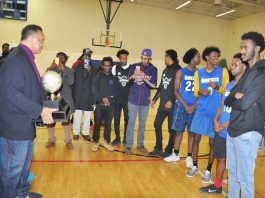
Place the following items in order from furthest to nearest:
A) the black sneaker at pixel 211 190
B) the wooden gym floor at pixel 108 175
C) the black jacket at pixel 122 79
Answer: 1. the black jacket at pixel 122 79
2. the black sneaker at pixel 211 190
3. the wooden gym floor at pixel 108 175

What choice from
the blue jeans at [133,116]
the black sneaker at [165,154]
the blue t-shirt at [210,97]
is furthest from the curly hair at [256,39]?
the black sneaker at [165,154]

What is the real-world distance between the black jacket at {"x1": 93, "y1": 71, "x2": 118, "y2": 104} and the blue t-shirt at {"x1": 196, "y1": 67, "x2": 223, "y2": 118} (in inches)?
71.3

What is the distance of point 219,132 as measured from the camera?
360 centimetres

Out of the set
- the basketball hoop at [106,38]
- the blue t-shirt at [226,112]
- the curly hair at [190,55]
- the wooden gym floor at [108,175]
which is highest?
the basketball hoop at [106,38]

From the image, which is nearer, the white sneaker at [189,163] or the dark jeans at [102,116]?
the white sneaker at [189,163]

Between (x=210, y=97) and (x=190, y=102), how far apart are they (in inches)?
22.6

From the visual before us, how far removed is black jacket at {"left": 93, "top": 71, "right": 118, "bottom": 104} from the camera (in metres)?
5.26

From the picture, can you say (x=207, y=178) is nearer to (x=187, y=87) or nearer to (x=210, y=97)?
(x=210, y=97)

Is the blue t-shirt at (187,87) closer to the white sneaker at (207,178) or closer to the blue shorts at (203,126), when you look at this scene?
the blue shorts at (203,126)

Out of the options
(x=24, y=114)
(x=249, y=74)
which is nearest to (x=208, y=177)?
(x=249, y=74)

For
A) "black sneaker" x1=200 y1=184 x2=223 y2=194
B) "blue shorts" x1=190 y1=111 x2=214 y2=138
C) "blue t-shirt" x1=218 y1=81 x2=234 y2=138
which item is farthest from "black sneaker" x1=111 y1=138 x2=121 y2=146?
"blue t-shirt" x1=218 y1=81 x2=234 y2=138

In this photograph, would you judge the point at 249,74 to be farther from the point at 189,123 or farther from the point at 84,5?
the point at 84,5

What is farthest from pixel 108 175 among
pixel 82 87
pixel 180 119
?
pixel 82 87

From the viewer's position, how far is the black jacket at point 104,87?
5262 mm
